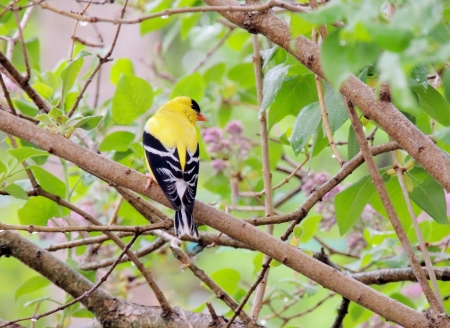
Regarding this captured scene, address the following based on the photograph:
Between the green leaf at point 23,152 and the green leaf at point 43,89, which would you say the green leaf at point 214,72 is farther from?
the green leaf at point 23,152

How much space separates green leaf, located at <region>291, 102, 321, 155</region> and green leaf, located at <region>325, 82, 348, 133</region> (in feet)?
0.15

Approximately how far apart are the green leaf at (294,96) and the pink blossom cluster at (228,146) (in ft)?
2.05

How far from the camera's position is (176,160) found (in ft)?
6.88

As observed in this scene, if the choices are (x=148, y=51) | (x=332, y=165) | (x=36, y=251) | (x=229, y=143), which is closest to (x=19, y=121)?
(x=36, y=251)

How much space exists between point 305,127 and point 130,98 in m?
0.69

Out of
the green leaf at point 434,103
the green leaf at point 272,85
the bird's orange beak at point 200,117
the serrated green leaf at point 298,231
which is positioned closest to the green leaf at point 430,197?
the green leaf at point 434,103

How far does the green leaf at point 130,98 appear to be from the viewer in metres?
1.92

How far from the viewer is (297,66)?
1.61 metres

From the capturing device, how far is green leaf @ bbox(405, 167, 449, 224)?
A: 149 cm

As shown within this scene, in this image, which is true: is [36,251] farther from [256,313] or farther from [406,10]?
[406,10]

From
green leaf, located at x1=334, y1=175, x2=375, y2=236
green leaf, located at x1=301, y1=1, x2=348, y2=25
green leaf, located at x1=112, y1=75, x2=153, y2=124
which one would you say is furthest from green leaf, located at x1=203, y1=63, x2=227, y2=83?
green leaf, located at x1=301, y1=1, x2=348, y2=25

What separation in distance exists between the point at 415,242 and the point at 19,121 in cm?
134

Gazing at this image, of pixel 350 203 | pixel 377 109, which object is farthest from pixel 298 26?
pixel 350 203

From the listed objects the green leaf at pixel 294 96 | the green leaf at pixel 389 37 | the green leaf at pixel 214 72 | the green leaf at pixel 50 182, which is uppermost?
the green leaf at pixel 214 72
